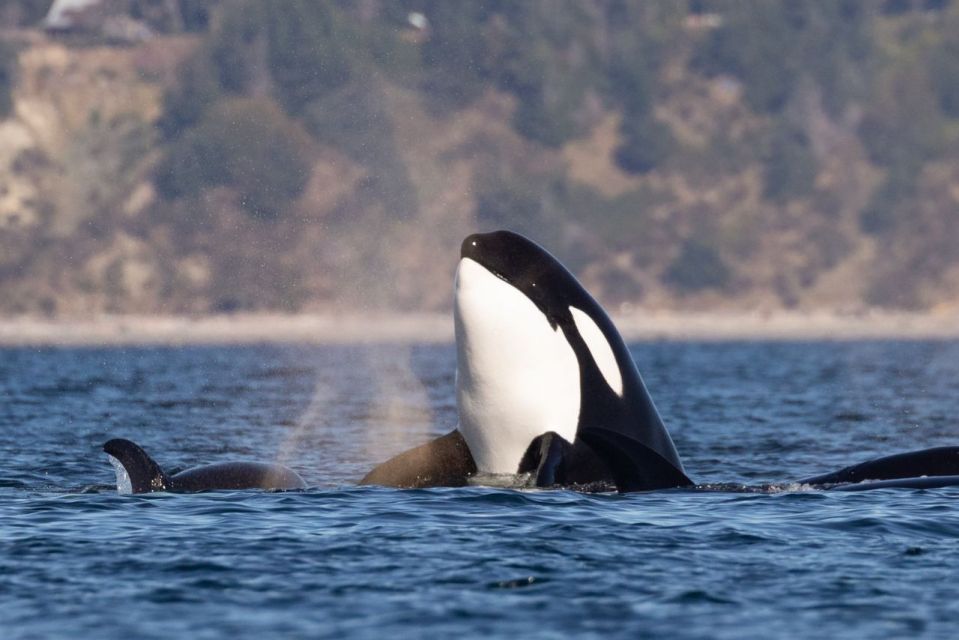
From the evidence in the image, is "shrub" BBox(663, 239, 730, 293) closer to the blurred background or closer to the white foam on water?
the blurred background

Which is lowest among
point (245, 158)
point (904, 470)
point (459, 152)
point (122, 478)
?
point (122, 478)

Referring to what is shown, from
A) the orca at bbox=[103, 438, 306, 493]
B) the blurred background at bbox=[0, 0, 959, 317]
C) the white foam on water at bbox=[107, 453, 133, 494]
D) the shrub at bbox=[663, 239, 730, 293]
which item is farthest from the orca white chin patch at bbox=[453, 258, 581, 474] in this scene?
the shrub at bbox=[663, 239, 730, 293]

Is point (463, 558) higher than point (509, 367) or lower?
lower

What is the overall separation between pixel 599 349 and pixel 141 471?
4.33 meters

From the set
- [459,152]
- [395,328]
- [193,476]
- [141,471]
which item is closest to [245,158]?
[459,152]

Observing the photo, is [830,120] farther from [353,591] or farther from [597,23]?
[353,591]

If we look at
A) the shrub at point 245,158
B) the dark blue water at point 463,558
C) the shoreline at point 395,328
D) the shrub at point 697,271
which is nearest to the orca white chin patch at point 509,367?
the dark blue water at point 463,558

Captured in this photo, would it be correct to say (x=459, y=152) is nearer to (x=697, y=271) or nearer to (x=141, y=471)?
(x=697, y=271)

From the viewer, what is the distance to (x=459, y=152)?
421 feet

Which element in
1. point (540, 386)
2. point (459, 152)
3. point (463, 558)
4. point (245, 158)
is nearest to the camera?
point (463, 558)

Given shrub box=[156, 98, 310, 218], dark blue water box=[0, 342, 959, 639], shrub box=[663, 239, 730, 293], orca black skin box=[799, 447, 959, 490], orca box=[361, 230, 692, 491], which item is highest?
shrub box=[156, 98, 310, 218]

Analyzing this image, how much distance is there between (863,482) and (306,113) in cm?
11555

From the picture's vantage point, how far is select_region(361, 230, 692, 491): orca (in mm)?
13766

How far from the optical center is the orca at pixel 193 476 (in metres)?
14.6
